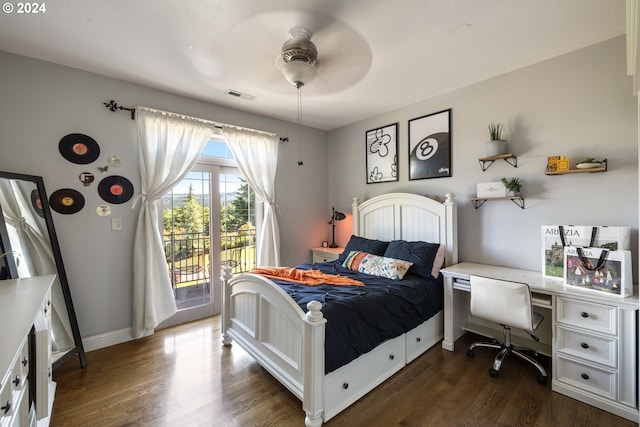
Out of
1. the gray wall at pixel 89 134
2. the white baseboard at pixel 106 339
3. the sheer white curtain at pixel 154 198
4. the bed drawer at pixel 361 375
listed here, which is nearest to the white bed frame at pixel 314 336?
the bed drawer at pixel 361 375

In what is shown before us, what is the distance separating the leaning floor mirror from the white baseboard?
0.81 feet

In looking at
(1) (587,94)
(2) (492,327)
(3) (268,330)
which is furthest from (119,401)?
(1) (587,94)

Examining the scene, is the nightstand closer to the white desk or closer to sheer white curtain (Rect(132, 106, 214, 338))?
sheer white curtain (Rect(132, 106, 214, 338))

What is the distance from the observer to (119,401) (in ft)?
6.23

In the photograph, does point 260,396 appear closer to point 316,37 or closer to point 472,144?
point 316,37

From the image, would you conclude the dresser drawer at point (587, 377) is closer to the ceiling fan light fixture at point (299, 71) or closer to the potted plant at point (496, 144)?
the potted plant at point (496, 144)

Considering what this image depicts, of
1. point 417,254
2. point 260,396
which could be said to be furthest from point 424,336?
point 260,396

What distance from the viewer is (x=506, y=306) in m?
2.05

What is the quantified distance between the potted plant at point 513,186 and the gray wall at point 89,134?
2389 millimetres

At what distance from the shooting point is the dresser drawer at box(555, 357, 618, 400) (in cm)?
177

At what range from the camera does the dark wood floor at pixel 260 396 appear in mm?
1726

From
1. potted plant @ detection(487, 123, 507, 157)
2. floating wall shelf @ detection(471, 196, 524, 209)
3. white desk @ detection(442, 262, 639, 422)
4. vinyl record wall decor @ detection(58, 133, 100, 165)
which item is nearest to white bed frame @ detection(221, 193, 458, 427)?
floating wall shelf @ detection(471, 196, 524, 209)

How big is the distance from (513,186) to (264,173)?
2.80 meters

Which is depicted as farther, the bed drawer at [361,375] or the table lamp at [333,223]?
the table lamp at [333,223]
